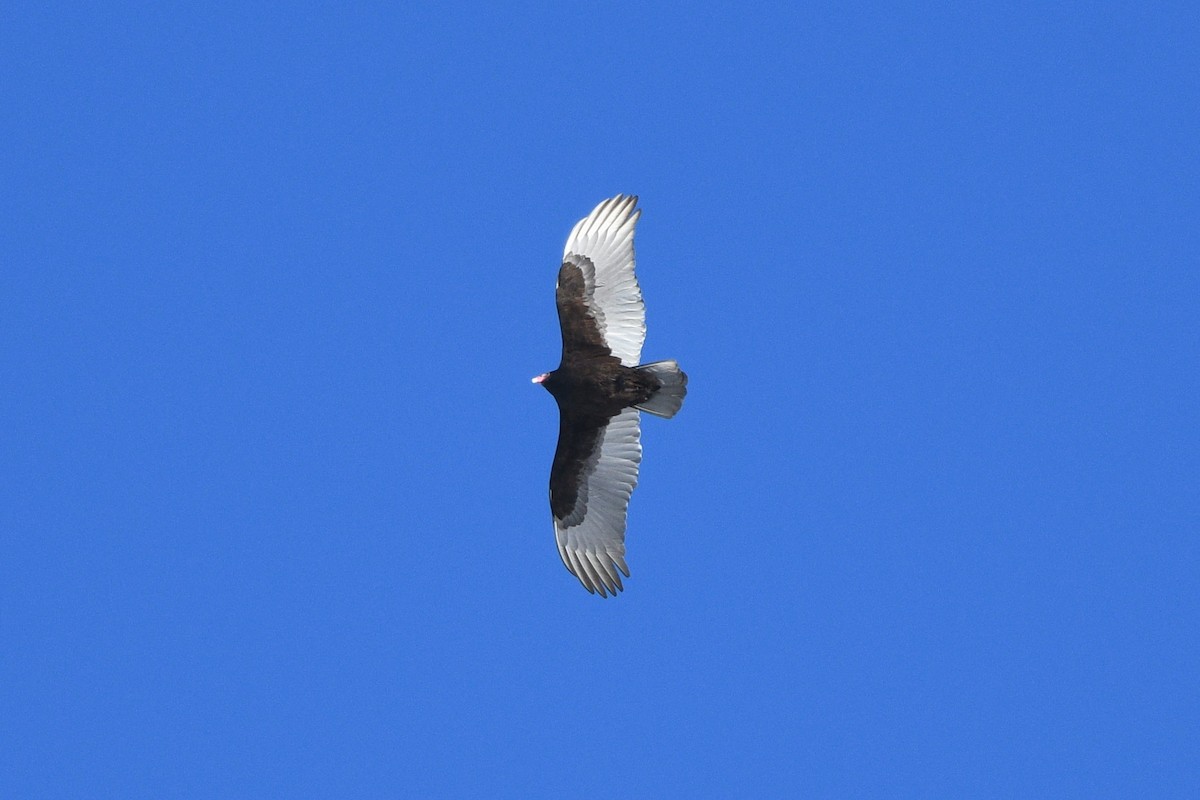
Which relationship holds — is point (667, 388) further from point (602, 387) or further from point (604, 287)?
point (604, 287)

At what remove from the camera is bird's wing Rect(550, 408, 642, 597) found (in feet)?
77.4

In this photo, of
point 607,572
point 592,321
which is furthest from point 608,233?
point 607,572

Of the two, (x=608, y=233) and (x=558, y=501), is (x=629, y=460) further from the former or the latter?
(x=608, y=233)

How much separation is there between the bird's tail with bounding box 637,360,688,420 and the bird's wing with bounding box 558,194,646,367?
0.33 metres

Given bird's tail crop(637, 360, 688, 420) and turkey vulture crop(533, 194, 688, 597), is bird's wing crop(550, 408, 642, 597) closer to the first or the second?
turkey vulture crop(533, 194, 688, 597)

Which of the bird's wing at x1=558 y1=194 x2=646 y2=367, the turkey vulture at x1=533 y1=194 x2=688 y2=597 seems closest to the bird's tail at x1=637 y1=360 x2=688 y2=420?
the turkey vulture at x1=533 y1=194 x2=688 y2=597

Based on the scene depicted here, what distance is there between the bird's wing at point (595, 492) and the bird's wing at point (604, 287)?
1075mm

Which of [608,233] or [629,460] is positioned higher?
[608,233]

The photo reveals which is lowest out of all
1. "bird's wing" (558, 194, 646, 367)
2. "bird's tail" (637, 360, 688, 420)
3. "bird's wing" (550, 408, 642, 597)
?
"bird's wing" (550, 408, 642, 597)

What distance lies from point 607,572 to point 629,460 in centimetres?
161

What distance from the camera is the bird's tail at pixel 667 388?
75.1 ft

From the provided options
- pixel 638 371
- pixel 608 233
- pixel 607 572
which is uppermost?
pixel 608 233

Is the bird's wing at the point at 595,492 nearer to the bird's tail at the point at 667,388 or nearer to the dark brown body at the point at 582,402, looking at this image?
the dark brown body at the point at 582,402

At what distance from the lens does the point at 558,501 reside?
24031mm
